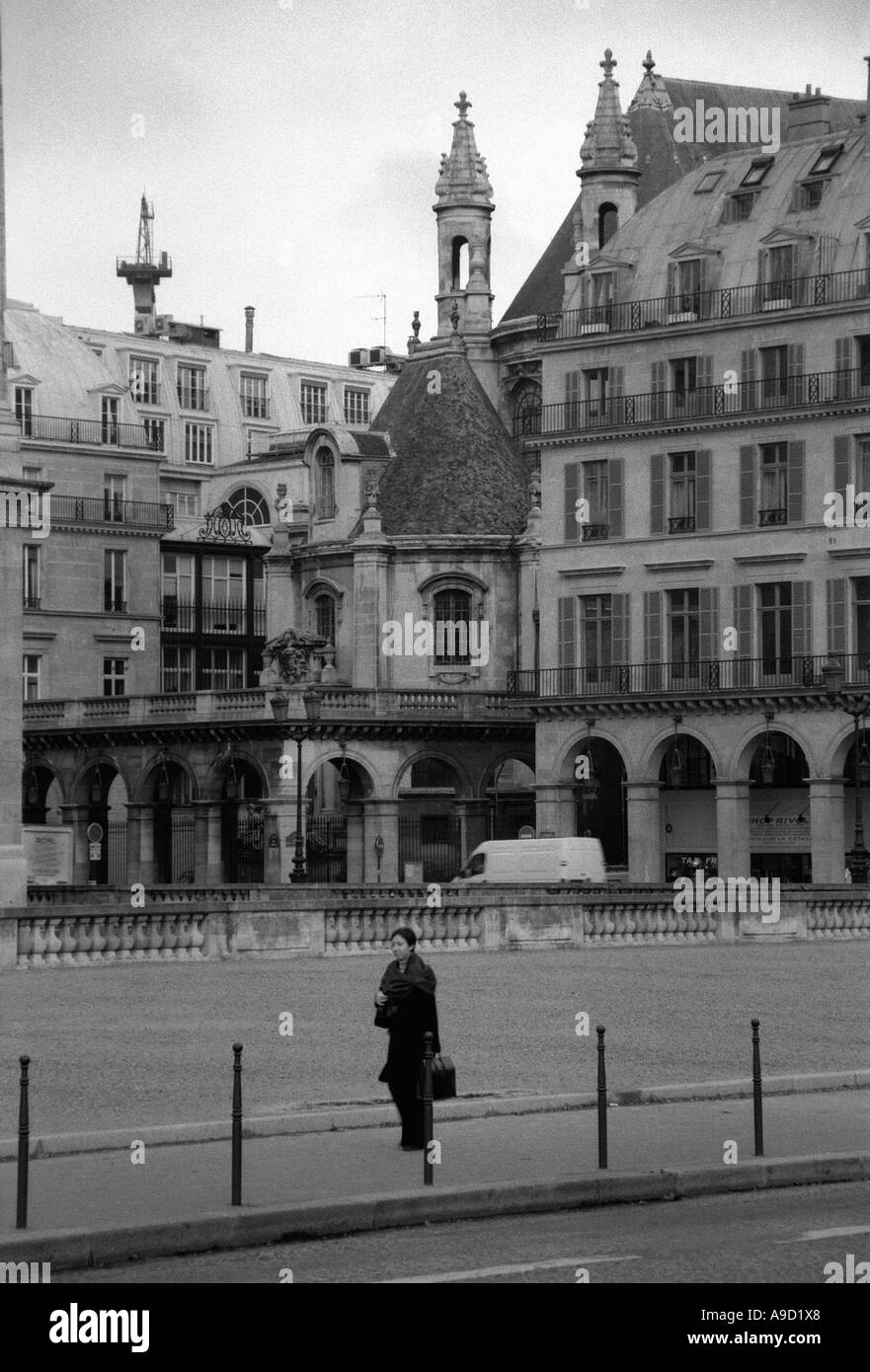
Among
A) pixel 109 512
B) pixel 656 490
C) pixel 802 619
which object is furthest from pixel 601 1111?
pixel 109 512

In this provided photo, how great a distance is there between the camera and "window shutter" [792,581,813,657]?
3228 inches

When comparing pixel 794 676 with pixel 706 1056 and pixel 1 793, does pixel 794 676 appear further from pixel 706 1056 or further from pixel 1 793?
pixel 706 1056

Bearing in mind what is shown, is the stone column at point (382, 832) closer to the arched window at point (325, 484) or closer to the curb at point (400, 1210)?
the arched window at point (325, 484)

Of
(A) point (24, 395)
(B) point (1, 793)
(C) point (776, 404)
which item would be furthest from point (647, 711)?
(B) point (1, 793)

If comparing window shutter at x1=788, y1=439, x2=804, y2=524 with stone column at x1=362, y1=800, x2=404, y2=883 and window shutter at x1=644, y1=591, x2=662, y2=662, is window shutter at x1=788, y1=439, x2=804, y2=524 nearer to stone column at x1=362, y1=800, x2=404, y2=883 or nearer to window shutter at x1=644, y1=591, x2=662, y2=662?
window shutter at x1=644, y1=591, x2=662, y2=662

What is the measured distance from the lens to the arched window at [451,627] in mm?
98500

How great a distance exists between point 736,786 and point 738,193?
18.3 m

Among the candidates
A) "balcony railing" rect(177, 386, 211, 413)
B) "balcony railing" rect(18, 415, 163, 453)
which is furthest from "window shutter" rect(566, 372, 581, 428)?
"balcony railing" rect(177, 386, 211, 413)

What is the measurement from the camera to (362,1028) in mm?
35312

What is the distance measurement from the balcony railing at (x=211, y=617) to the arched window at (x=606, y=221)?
20978mm

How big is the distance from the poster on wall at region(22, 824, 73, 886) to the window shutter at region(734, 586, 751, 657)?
20050 millimetres

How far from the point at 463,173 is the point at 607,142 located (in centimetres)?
973

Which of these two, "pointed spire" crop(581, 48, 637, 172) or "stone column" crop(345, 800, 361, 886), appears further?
"pointed spire" crop(581, 48, 637, 172)

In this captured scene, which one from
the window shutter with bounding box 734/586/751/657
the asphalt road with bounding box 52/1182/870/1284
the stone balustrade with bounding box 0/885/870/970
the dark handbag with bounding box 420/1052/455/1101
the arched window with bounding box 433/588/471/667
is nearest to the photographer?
the asphalt road with bounding box 52/1182/870/1284
